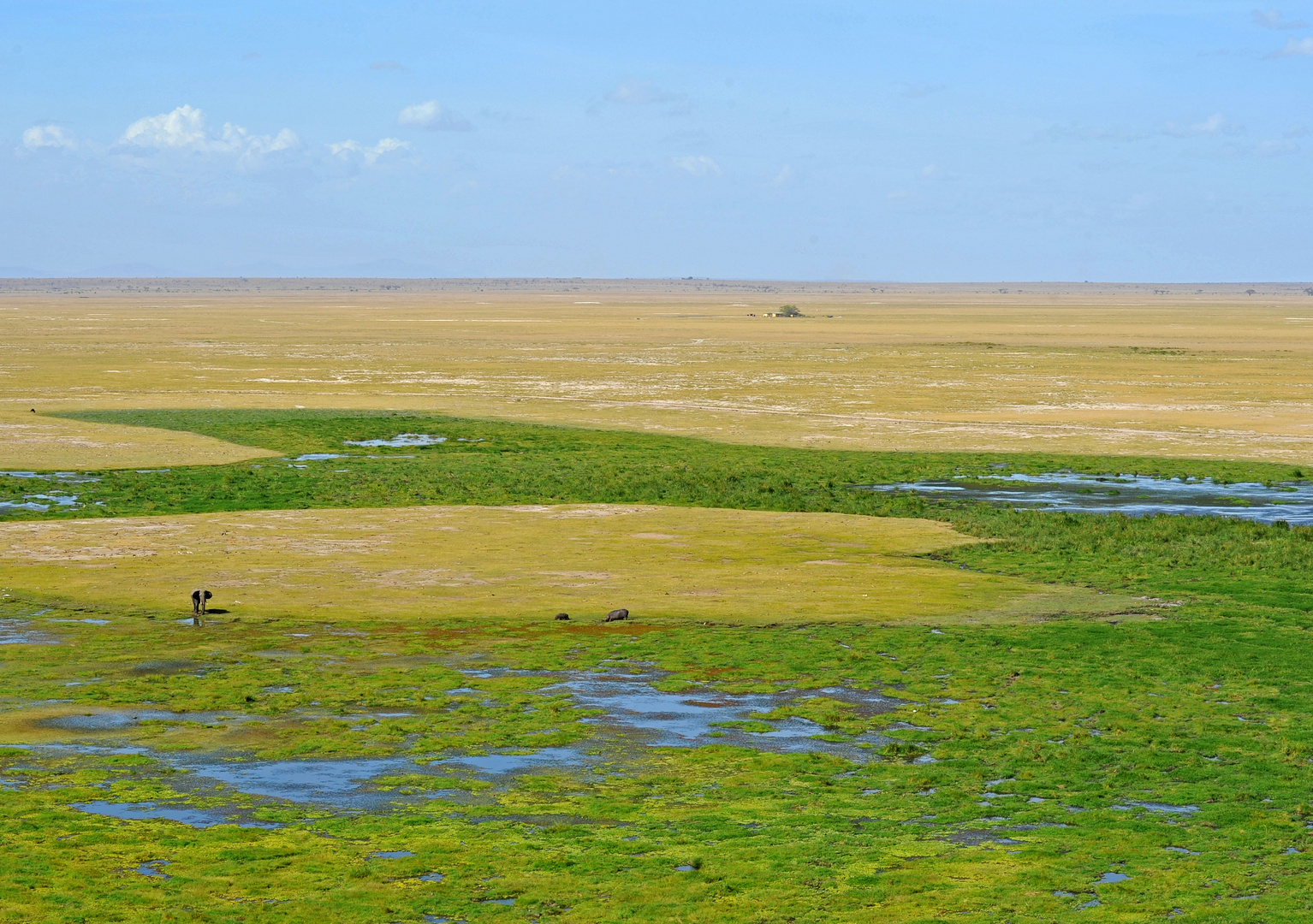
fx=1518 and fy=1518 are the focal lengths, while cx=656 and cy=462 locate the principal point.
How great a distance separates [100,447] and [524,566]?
23792mm

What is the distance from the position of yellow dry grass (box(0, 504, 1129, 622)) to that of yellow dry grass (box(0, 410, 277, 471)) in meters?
10.6

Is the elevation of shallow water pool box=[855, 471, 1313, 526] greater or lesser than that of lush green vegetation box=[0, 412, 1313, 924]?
greater

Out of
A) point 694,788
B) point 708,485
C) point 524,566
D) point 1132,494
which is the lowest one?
point 694,788

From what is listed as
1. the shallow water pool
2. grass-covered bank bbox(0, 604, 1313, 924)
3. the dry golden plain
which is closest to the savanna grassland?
grass-covered bank bbox(0, 604, 1313, 924)

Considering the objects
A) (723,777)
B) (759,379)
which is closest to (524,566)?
(723,777)

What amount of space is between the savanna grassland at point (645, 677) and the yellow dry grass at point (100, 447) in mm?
293

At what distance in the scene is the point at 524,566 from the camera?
28.7 m

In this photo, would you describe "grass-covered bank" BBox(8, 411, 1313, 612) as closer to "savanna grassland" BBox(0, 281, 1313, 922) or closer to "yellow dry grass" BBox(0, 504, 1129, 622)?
"savanna grassland" BBox(0, 281, 1313, 922)

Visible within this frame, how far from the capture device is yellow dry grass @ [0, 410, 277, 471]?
144 feet

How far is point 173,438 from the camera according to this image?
50.1 meters

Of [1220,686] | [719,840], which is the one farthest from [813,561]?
[719,840]

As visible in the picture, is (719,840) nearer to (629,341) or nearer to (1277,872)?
(1277,872)

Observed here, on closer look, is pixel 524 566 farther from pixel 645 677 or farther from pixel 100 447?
pixel 100 447

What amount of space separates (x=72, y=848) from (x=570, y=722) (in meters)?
6.16
